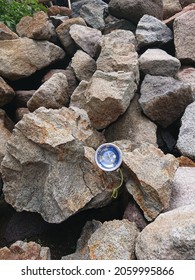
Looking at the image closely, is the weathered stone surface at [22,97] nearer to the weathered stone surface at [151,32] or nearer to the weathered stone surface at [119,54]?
→ the weathered stone surface at [119,54]

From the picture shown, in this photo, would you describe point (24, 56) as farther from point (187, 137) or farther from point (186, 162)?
point (186, 162)

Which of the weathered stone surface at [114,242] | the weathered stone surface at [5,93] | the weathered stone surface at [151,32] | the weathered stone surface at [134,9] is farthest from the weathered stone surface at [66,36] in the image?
the weathered stone surface at [114,242]

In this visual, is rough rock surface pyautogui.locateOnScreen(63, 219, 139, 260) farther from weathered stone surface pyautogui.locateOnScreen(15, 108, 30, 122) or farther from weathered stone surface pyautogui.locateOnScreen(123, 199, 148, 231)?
weathered stone surface pyautogui.locateOnScreen(15, 108, 30, 122)

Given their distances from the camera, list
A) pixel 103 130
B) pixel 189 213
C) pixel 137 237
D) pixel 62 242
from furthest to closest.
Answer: pixel 103 130 < pixel 62 242 < pixel 137 237 < pixel 189 213

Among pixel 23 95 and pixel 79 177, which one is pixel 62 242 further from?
pixel 23 95

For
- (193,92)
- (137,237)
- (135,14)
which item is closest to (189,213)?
(137,237)
